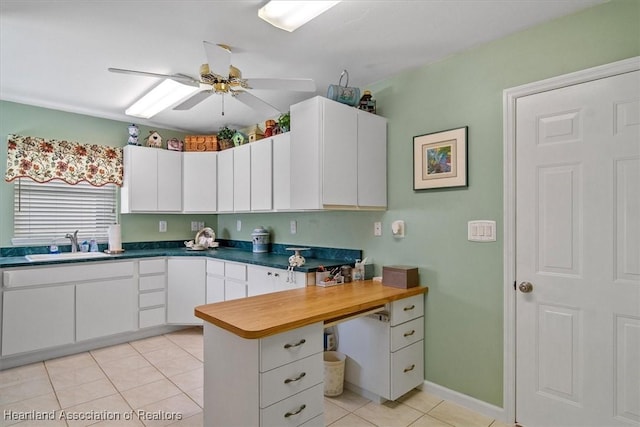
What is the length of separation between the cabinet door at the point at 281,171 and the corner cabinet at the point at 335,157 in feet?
1.87

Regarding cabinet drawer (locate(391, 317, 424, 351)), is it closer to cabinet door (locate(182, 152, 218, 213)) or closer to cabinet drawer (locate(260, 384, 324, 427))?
cabinet drawer (locate(260, 384, 324, 427))

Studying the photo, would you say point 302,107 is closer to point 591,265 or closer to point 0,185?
point 591,265

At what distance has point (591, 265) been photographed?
6.25ft

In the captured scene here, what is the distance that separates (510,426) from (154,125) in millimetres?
4607

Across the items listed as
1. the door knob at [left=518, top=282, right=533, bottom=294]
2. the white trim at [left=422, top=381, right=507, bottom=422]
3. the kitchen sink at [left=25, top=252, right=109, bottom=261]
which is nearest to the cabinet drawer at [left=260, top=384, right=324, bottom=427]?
the white trim at [left=422, top=381, right=507, bottom=422]

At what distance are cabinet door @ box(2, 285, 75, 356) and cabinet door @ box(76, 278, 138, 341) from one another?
8 centimetres

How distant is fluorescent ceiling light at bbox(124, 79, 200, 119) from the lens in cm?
299

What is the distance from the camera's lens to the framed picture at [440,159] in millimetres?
2398

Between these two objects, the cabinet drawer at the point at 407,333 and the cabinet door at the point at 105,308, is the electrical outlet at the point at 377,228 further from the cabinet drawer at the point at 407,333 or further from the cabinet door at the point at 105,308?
the cabinet door at the point at 105,308

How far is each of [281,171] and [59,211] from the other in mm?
2489

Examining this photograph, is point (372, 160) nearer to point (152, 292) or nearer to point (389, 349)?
point (389, 349)

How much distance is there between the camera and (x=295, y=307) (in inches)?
76.9

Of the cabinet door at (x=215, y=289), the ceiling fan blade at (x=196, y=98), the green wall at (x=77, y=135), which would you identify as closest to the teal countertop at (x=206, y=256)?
the cabinet door at (x=215, y=289)

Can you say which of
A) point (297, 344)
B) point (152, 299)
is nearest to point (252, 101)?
point (297, 344)
